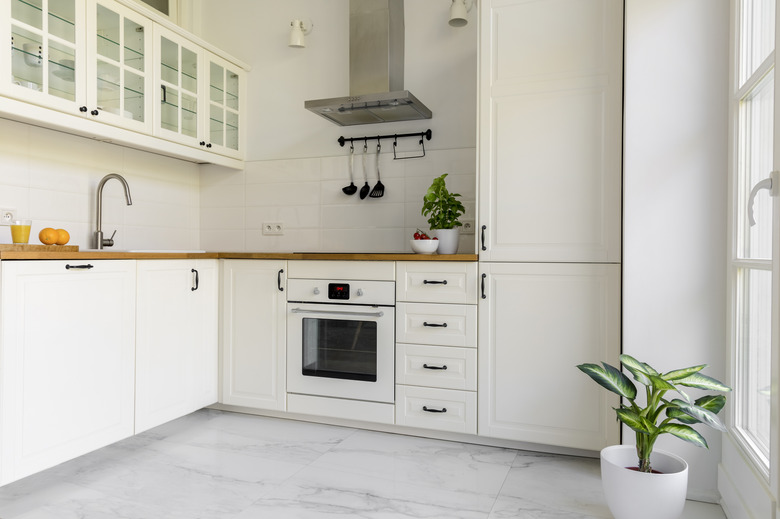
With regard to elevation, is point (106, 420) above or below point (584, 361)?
below

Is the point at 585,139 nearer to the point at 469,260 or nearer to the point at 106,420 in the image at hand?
the point at 469,260

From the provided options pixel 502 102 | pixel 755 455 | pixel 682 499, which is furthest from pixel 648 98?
pixel 682 499

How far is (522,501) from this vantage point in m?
1.93

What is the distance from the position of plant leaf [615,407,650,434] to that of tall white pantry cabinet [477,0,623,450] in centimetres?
52

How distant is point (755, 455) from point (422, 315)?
1.37 m

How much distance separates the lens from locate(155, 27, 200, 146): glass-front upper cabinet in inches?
112

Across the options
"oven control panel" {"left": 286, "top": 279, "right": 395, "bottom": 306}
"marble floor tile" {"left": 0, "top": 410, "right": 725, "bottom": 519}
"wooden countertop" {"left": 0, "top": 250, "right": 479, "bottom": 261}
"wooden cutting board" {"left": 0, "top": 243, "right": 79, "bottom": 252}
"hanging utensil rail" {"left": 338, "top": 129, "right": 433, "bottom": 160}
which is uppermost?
"hanging utensil rail" {"left": 338, "top": 129, "right": 433, "bottom": 160}

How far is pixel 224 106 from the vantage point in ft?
11.0

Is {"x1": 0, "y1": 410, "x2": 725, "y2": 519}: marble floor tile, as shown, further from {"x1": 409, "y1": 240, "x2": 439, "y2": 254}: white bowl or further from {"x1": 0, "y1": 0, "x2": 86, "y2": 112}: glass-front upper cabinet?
{"x1": 0, "y1": 0, "x2": 86, "y2": 112}: glass-front upper cabinet

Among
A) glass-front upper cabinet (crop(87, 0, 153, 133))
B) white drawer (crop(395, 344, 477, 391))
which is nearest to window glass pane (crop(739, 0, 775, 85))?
white drawer (crop(395, 344, 477, 391))

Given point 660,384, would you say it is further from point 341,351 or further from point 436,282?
point 341,351

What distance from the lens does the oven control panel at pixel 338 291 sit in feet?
8.73

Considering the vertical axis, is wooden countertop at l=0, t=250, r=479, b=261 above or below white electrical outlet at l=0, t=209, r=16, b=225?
below

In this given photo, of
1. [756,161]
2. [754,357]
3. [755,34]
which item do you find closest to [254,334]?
[754,357]
